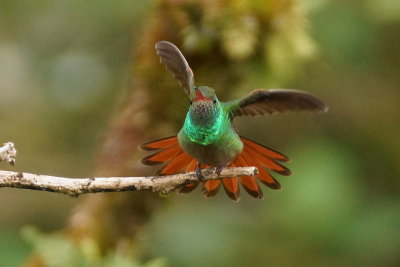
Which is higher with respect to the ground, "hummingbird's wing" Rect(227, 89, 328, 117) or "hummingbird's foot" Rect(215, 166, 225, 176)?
"hummingbird's wing" Rect(227, 89, 328, 117)

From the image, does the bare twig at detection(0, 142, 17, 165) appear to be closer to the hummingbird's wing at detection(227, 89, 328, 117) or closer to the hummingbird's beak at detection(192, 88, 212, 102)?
the hummingbird's beak at detection(192, 88, 212, 102)

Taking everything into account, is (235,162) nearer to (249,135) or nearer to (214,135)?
(214,135)

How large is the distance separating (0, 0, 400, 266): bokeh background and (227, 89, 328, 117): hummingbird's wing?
2.33 m

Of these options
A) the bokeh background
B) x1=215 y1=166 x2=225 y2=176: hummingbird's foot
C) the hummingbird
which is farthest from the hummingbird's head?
the bokeh background

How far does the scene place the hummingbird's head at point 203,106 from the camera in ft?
10.0

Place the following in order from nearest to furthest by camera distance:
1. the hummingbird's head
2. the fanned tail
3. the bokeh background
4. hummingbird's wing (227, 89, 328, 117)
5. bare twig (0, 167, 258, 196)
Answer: bare twig (0, 167, 258, 196), the hummingbird's head, hummingbird's wing (227, 89, 328, 117), the fanned tail, the bokeh background

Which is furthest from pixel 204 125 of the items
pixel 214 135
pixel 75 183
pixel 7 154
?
pixel 7 154

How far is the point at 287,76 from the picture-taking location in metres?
4.96

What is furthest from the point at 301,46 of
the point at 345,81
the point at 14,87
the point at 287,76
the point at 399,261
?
the point at 14,87

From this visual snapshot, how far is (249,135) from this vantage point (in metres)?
6.45

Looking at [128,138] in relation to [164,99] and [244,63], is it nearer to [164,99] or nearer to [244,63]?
[164,99]

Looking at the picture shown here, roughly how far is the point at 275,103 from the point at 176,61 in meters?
0.41

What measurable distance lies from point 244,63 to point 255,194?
4.32 feet

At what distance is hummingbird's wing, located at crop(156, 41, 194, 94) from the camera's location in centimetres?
308
